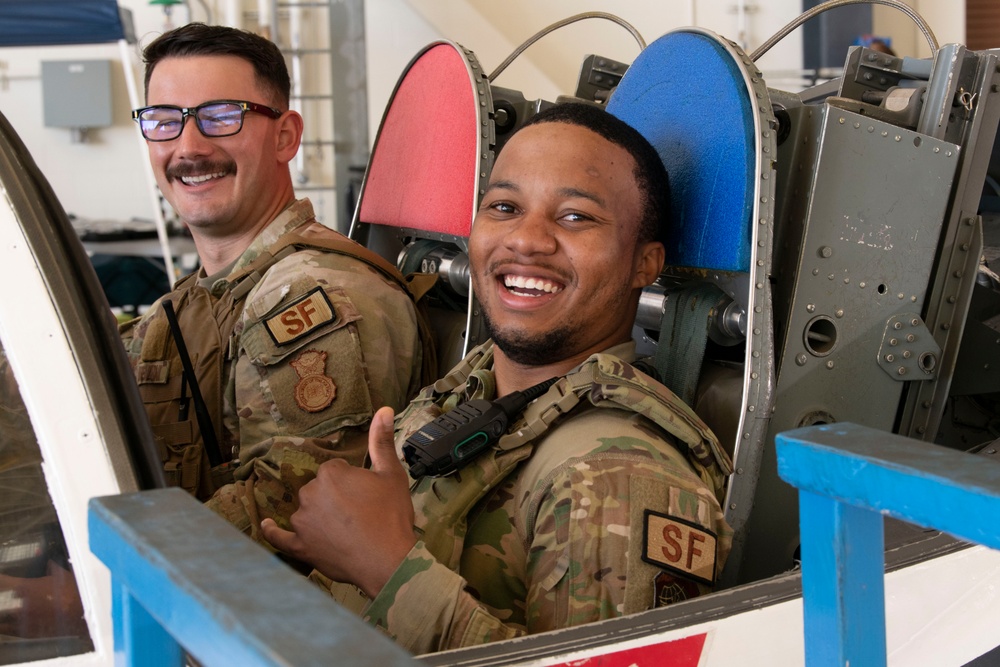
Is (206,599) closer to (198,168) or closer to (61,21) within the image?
(198,168)

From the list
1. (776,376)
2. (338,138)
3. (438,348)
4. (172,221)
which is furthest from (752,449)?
(172,221)

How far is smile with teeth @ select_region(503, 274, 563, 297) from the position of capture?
53.2 inches

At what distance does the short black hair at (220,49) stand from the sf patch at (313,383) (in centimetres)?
62

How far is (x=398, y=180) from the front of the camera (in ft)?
6.96

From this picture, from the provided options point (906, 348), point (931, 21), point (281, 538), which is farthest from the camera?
point (931, 21)

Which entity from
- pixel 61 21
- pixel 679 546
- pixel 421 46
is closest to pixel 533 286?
pixel 679 546

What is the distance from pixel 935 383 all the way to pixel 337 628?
4.15 feet

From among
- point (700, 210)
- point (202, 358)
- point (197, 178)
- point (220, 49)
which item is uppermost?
point (220, 49)

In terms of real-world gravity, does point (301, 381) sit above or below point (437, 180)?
below

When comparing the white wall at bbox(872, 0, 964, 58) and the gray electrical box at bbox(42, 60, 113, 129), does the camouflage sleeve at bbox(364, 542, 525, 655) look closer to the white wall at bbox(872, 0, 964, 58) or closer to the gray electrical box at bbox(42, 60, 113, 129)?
the gray electrical box at bbox(42, 60, 113, 129)

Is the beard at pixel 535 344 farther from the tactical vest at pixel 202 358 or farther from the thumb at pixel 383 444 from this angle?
the tactical vest at pixel 202 358

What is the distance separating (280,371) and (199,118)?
0.58m

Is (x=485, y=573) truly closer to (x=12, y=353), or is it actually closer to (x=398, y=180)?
(x=12, y=353)

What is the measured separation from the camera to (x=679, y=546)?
1074 mm
